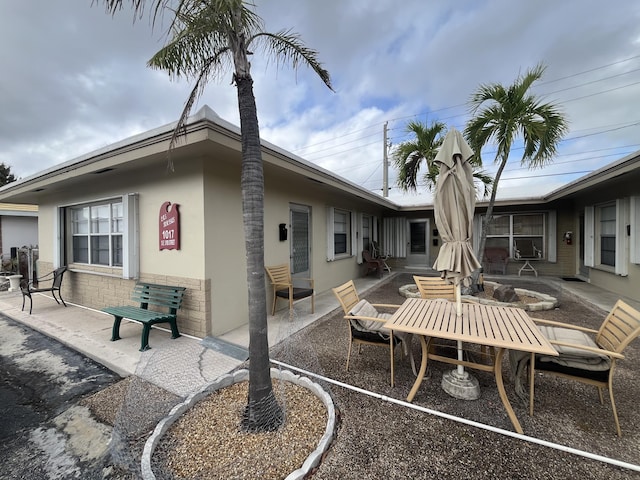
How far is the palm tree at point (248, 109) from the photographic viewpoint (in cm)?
172

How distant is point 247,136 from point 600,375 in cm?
314

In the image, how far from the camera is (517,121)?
481 cm

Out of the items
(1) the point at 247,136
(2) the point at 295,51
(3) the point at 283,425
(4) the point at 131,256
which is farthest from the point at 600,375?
(4) the point at 131,256

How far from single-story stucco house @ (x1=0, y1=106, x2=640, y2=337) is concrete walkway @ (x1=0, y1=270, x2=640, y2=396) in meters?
0.35

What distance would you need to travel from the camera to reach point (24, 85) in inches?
220

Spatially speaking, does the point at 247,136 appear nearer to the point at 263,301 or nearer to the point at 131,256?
the point at 263,301

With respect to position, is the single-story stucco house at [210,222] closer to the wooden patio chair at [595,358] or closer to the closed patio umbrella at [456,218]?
the closed patio umbrella at [456,218]

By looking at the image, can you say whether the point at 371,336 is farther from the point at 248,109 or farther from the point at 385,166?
the point at 385,166

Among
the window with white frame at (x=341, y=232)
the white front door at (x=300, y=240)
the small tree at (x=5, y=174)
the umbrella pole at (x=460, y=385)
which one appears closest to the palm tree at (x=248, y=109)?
the umbrella pole at (x=460, y=385)

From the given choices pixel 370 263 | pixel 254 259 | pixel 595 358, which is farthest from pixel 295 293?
pixel 370 263

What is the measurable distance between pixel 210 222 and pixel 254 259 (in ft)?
7.44

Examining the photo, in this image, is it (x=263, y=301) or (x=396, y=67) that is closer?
(x=263, y=301)

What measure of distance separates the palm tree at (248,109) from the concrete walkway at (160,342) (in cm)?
101

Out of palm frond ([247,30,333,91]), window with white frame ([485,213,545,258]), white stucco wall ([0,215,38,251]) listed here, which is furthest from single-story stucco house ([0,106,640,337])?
white stucco wall ([0,215,38,251])
